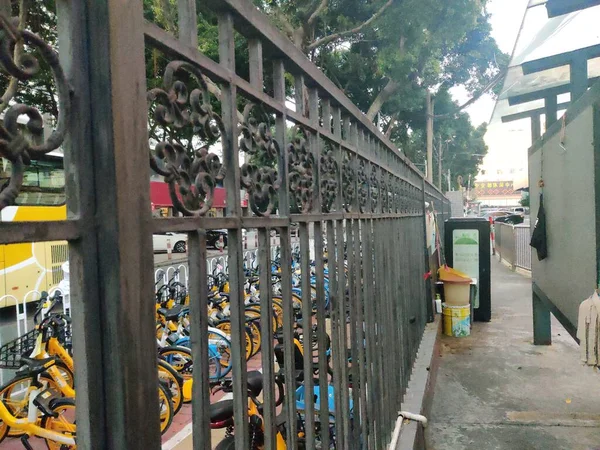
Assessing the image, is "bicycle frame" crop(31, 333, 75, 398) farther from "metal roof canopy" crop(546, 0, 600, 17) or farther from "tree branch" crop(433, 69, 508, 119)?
"tree branch" crop(433, 69, 508, 119)

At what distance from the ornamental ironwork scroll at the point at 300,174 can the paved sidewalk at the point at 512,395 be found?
2877mm

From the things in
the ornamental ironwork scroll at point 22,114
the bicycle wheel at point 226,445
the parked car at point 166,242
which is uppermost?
the ornamental ironwork scroll at point 22,114

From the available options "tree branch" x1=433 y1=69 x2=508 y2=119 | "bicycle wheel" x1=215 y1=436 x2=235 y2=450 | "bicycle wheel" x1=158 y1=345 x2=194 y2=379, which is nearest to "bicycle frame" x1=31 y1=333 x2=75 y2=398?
"bicycle wheel" x1=158 y1=345 x2=194 y2=379

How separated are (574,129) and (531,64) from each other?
1512 mm

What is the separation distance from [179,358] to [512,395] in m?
3.38

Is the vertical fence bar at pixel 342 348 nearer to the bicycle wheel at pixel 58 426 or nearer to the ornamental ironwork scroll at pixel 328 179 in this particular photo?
the ornamental ironwork scroll at pixel 328 179

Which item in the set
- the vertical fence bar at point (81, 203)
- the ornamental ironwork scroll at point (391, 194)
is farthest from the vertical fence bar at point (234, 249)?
the ornamental ironwork scroll at point (391, 194)

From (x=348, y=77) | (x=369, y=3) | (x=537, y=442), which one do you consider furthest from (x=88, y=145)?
(x=348, y=77)

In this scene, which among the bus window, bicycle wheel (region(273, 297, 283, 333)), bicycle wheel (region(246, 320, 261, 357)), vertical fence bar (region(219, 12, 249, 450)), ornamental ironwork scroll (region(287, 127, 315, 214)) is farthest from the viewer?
bicycle wheel (region(246, 320, 261, 357))

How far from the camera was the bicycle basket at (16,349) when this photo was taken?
4102 mm

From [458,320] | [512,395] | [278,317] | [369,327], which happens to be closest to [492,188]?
[458,320]

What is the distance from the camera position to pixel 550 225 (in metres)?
4.99

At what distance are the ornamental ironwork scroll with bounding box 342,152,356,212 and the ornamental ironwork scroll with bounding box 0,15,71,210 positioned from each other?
1.69m

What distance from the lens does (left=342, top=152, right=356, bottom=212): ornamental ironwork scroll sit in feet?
7.78
